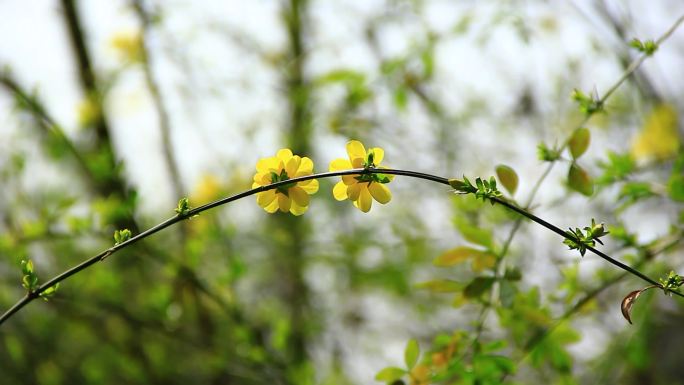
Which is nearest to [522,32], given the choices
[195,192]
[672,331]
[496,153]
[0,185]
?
[496,153]

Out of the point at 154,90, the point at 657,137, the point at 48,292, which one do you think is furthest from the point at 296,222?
the point at 48,292

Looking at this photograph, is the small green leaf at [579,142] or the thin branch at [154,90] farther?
the thin branch at [154,90]

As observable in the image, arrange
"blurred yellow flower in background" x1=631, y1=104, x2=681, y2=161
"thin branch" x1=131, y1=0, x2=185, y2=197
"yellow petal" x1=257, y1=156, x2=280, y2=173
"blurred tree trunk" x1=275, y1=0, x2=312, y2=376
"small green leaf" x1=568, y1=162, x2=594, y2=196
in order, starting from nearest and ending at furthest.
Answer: "yellow petal" x1=257, y1=156, x2=280, y2=173, "small green leaf" x1=568, y1=162, x2=594, y2=196, "blurred yellow flower in background" x1=631, y1=104, x2=681, y2=161, "thin branch" x1=131, y1=0, x2=185, y2=197, "blurred tree trunk" x1=275, y1=0, x2=312, y2=376

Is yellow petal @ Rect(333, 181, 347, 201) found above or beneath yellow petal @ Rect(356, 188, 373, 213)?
above

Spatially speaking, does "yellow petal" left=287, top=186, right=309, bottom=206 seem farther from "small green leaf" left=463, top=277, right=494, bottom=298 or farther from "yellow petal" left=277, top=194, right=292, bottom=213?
"small green leaf" left=463, top=277, right=494, bottom=298

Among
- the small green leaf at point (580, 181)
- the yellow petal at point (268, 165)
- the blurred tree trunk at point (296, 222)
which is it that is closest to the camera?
the yellow petal at point (268, 165)

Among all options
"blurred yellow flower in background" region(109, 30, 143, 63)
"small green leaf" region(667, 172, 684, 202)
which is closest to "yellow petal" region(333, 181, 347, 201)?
"small green leaf" region(667, 172, 684, 202)

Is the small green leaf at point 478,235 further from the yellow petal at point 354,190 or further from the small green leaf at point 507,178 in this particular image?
the yellow petal at point 354,190

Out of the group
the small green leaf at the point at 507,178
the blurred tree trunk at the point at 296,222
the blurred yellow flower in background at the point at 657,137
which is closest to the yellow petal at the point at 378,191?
the small green leaf at the point at 507,178
